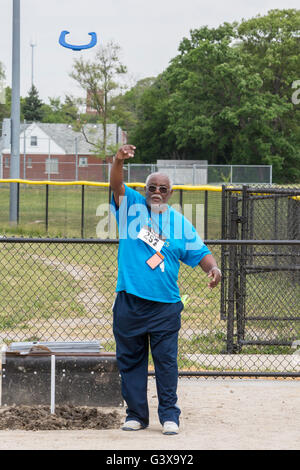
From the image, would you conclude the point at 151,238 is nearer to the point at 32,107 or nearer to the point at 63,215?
the point at 63,215

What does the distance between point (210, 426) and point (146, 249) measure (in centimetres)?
141

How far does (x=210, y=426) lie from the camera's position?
16.5 ft

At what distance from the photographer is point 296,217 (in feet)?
33.8

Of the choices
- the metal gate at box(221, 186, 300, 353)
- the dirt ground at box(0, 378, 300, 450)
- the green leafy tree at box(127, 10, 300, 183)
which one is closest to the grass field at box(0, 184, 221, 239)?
the metal gate at box(221, 186, 300, 353)

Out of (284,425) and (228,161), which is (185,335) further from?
(228,161)

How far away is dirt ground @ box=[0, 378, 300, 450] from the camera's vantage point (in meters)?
4.54

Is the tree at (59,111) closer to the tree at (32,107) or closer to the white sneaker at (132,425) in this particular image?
the tree at (32,107)

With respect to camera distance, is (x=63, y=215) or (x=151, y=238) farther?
(x=63, y=215)

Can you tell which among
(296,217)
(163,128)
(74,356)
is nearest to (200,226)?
(296,217)

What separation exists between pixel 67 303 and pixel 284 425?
5.35 metres

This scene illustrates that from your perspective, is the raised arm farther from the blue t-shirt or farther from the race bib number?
the race bib number

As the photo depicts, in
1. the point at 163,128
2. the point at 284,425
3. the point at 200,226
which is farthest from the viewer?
the point at 163,128

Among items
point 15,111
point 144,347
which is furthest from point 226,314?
point 15,111

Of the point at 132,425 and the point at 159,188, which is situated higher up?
the point at 159,188
